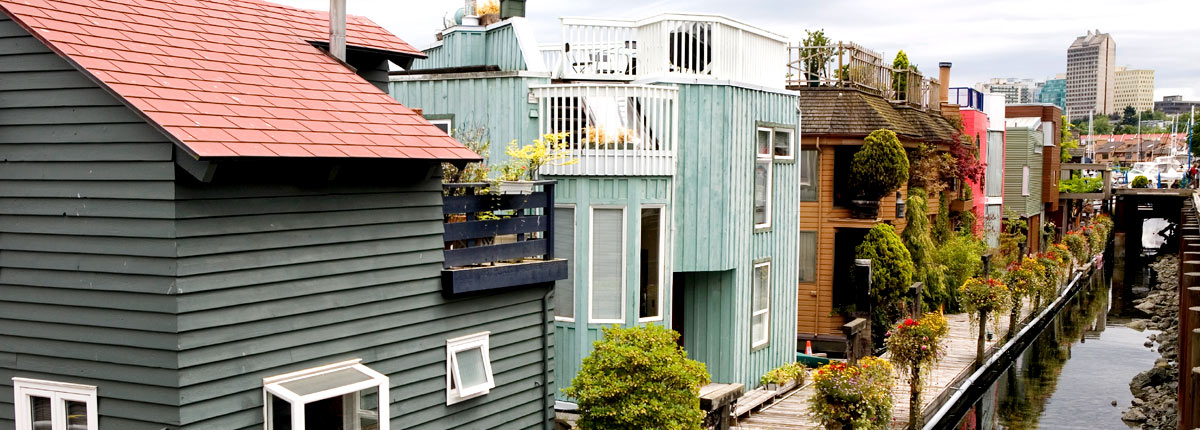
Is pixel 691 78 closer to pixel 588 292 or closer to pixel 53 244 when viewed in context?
pixel 588 292

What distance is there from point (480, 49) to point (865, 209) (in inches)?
419

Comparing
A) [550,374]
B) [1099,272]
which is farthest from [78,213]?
[1099,272]

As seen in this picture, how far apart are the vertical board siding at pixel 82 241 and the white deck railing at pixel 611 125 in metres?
7.15

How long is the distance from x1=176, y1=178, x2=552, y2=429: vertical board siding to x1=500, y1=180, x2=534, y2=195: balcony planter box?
105 cm

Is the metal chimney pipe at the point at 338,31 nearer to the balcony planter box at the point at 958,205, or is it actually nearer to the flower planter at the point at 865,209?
the flower planter at the point at 865,209

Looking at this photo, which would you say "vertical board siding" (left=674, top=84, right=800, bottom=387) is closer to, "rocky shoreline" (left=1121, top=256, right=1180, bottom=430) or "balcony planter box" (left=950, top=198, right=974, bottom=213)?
"rocky shoreline" (left=1121, top=256, right=1180, bottom=430)

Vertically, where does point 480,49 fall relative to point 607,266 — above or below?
above

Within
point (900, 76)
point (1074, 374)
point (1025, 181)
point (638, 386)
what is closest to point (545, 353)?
point (638, 386)

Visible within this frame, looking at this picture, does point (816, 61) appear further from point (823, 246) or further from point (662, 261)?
point (662, 261)

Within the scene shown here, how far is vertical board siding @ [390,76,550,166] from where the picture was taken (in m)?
15.4

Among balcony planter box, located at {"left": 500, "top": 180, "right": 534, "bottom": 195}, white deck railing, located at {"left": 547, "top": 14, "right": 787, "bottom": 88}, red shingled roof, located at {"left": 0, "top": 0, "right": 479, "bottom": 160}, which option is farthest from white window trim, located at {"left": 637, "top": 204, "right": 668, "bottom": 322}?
red shingled roof, located at {"left": 0, "top": 0, "right": 479, "bottom": 160}

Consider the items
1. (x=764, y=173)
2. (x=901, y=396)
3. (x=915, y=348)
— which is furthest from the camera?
(x=901, y=396)

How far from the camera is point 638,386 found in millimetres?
12227

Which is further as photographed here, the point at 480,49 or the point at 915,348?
the point at 480,49
